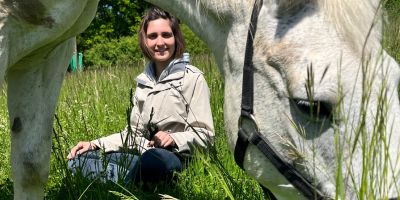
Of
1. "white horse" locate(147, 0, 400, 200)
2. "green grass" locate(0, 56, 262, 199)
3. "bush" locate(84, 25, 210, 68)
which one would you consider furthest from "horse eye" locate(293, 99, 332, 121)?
"bush" locate(84, 25, 210, 68)

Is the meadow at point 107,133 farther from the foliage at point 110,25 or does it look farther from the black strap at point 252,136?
the foliage at point 110,25

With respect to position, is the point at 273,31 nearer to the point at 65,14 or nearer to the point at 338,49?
the point at 338,49

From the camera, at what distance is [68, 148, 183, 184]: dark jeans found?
3.16 m

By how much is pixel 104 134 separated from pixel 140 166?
132 centimetres

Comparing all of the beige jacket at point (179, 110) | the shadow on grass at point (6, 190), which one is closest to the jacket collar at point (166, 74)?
the beige jacket at point (179, 110)

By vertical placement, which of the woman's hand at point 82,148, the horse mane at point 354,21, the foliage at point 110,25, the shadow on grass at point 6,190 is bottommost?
the shadow on grass at point 6,190

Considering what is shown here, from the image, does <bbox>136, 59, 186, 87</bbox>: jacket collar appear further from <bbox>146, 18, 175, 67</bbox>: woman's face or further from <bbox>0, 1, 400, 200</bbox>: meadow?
<bbox>0, 1, 400, 200</bbox>: meadow

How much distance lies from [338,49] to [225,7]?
1.63 feet

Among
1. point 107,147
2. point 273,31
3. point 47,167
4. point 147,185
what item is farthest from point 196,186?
point 273,31

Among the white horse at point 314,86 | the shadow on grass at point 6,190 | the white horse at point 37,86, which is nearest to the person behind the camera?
the white horse at point 314,86

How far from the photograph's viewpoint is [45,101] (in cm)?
297

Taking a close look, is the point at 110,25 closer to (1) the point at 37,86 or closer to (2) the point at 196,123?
(2) the point at 196,123

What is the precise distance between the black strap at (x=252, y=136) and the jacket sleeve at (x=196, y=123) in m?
1.18

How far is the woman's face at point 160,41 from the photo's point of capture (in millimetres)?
3510
